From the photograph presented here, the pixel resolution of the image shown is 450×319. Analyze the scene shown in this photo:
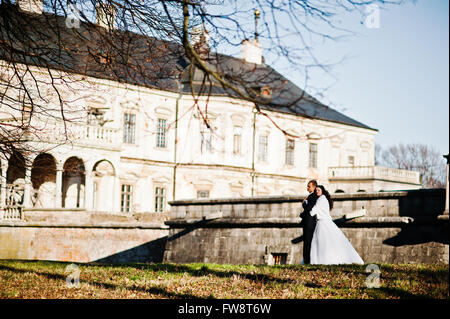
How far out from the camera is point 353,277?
8.98 meters

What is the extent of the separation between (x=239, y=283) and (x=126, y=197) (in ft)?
95.5

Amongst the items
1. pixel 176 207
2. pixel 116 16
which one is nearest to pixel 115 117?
pixel 176 207

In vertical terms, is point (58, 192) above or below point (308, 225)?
above

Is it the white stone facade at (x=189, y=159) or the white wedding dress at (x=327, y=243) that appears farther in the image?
the white stone facade at (x=189, y=159)

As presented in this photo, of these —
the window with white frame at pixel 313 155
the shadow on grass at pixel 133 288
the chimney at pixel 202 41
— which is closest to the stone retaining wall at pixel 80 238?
the shadow on grass at pixel 133 288

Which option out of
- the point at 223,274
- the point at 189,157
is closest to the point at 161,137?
the point at 189,157

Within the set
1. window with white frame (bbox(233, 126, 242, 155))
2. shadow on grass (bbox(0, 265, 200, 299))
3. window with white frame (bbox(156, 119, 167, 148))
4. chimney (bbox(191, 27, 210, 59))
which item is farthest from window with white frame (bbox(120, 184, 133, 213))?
chimney (bbox(191, 27, 210, 59))

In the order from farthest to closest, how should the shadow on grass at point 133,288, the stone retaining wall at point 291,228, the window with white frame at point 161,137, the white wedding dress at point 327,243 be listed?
1. the window with white frame at point 161,137
2. the stone retaining wall at point 291,228
3. the white wedding dress at point 327,243
4. the shadow on grass at point 133,288

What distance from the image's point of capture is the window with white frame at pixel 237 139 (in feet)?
136

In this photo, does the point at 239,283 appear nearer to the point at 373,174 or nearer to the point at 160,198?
the point at 160,198

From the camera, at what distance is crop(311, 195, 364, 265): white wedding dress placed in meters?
12.3

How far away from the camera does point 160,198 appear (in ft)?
128

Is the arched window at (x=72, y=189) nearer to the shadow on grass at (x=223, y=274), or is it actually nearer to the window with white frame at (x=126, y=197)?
the window with white frame at (x=126, y=197)

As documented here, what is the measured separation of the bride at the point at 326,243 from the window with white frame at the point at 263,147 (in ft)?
99.4
